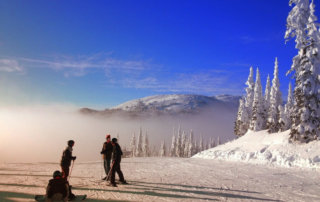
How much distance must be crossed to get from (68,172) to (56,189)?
9.96 ft

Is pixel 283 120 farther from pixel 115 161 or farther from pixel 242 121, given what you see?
pixel 115 161

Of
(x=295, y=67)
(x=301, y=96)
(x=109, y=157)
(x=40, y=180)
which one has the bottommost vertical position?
(x=40, y=180)

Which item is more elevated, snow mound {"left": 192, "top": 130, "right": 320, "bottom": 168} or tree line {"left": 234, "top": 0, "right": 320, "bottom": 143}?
tree line {"left": 234, "top": 0, "right": 320, "bottom": 143}

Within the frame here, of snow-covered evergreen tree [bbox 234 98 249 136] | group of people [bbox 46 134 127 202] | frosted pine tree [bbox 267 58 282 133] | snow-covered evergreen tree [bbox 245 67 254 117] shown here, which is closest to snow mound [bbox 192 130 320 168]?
group of people [bbox 46 134 127 202]

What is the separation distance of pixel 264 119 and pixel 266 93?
7174mm

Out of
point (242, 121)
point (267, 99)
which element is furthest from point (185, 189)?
point (267, 99)

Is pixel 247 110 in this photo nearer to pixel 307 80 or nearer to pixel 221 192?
pixel 307 80

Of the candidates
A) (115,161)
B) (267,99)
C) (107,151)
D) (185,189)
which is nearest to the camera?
(185,189)

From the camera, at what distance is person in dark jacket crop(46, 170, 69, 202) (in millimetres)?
8109

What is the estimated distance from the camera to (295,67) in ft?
88.7

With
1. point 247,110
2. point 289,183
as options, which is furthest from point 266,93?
point 289,183

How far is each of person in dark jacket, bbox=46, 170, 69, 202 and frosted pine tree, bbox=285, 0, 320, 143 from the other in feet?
77.9

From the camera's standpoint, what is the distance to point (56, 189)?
8.20 metres

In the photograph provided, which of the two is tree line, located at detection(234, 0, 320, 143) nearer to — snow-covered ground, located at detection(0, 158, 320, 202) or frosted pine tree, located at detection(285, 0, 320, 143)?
frosted pine tree, located at detection(285, 0, 320, 143)
